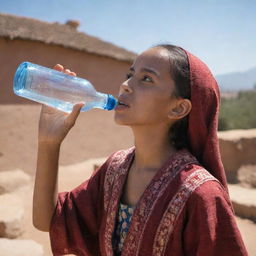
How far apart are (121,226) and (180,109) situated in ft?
2.21

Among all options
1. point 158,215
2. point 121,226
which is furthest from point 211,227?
point 121,226

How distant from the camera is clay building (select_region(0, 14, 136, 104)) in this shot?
23.6ft

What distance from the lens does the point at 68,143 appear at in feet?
28.0

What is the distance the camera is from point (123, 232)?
5.46ft

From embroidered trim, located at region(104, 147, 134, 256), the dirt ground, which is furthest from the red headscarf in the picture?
the dirt ground

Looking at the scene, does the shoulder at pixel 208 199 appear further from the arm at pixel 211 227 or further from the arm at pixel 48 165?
the arm at pixel 48 165

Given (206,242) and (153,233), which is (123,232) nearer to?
(153,233)

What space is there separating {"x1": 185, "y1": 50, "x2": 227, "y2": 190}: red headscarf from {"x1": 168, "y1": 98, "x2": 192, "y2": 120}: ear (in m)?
0.04

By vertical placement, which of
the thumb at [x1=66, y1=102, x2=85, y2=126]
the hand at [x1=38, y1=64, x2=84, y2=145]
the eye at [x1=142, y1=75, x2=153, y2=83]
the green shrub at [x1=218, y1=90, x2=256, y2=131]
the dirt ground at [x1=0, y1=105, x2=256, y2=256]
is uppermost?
the eye at [x1=142, y1=75, x2=153, y2=83]

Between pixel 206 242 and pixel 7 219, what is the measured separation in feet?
10.0

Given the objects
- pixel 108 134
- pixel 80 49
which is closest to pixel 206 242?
pixel 80 49

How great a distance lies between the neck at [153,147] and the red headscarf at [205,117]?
16 cm

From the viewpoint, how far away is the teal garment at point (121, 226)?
1.66m

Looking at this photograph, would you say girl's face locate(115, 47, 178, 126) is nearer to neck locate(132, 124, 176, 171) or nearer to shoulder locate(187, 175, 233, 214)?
neck locate(132, 124, 176, 171)
